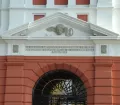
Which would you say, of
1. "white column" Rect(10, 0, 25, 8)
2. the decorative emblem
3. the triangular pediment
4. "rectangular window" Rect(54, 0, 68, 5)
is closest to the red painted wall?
the decorative emblem

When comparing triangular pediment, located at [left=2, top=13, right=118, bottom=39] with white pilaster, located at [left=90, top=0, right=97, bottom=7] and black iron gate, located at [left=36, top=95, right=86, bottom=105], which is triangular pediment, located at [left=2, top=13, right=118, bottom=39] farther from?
black iron gate, located at [left=36, top=95, right=86, bottom=105]

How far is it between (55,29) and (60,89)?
3358mm

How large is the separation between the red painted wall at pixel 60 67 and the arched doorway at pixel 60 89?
1.56ft

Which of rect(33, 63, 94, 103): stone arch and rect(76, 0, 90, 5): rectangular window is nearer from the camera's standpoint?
rect(33, 63, 94, 103): stone arch

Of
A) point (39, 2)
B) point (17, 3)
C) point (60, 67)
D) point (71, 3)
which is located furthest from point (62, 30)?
point (17, 3)

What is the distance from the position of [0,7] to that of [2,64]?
2.61 meters

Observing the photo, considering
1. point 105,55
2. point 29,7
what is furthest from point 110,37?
point 29,7

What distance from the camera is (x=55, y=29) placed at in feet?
66.7

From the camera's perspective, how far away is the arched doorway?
20.8 meters

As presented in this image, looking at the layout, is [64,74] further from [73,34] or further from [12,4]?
[12,4]

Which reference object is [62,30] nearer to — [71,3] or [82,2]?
[71,3]

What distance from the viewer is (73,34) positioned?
2023 cm

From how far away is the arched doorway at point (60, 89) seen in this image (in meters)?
20.8

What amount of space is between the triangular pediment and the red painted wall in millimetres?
955
